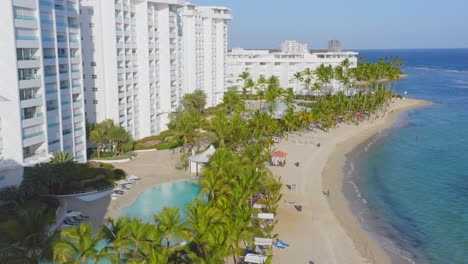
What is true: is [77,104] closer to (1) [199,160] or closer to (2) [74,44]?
(2) [74,44]

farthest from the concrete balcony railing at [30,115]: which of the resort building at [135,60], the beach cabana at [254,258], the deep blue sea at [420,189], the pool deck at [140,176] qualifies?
A: the deep blue sea at [420,189]

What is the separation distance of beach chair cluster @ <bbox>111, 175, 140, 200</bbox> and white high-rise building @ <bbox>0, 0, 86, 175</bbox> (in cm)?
778

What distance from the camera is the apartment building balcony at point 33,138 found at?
4412 centimetres

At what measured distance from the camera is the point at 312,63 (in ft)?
442

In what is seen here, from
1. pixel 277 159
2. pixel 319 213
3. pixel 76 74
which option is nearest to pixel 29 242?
pixel 319 213

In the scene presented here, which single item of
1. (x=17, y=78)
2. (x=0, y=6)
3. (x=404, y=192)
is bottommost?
(x=404, y=192)

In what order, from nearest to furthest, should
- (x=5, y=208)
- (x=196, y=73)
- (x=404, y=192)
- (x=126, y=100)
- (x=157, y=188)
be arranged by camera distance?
1. (x=5, y=208)
2. (x=157, y=188)
3. (x=404, y=192)
4. (x=126, y=100)
5. (x=196, y=73)

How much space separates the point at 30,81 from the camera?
44406 mm

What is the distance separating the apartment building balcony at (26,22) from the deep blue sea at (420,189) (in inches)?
1552

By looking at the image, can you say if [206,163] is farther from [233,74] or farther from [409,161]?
[233,74]

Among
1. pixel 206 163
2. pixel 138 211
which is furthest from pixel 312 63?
pixel 138 211

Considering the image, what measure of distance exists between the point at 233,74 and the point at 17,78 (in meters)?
92.9

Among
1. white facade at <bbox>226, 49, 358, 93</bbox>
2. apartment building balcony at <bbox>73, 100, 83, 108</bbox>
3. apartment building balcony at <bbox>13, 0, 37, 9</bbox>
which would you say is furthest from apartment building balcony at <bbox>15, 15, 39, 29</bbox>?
white facade at <bbox>226, 49, 358, 93</bbox>

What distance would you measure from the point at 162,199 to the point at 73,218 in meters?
9.97
